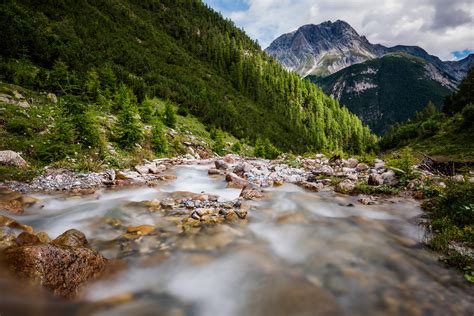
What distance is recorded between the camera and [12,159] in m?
9.45

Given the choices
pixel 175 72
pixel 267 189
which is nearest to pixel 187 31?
pixel 175 72

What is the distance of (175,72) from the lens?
161 ft

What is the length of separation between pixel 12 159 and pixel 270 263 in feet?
33.6

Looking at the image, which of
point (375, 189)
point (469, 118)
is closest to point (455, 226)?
point (375, 189)

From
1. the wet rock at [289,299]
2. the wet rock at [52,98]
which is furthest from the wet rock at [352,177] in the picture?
the wet rock at [52,98]

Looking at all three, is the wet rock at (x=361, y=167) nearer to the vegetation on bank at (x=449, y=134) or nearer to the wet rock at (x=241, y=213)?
the vegetation on bank at (x=449, y=134)

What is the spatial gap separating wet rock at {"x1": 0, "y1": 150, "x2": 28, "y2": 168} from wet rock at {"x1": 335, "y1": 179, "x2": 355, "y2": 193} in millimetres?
12018

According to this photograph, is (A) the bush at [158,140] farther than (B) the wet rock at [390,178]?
Yes

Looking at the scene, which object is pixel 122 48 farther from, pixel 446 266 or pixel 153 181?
pixel 446 266

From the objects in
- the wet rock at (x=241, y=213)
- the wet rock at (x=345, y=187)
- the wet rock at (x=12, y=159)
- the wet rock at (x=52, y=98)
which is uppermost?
the wet rock at (x=52, y=98)

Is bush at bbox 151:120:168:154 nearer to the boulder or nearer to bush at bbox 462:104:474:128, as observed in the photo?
the boulder

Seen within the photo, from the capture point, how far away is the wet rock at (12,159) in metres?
9.21

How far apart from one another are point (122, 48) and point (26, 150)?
119ft

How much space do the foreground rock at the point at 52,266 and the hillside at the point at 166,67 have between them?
28.0 ft
